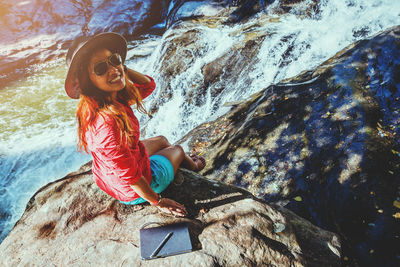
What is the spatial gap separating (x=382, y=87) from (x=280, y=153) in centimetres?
206

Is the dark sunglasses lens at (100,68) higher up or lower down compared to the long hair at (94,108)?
higher up

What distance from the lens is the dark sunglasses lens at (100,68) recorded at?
1.92m

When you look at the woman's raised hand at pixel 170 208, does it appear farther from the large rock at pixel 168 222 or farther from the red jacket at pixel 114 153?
the red jacket at pixel 114 153

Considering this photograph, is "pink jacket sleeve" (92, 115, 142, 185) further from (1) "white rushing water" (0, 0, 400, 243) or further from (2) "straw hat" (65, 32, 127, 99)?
(1) "white rushing water" (0, 0, 400, 243)

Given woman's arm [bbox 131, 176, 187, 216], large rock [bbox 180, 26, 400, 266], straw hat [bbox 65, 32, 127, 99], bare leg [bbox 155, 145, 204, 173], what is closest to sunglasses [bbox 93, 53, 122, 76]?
straw hat [bbox 65, 32, 127, 99]

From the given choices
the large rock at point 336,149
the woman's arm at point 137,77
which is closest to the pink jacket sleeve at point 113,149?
the woman's arm at point 137,77

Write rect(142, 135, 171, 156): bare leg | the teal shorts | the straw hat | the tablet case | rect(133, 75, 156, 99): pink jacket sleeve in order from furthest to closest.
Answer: rect(142, 135, 171, 156): bare leg
rect(133, 75, 156, 99): pink jacket sleeve
the teal shorts
the tablet case
the straw hat

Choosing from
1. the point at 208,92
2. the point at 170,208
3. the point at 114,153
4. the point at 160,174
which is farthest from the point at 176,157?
the point at 208,92

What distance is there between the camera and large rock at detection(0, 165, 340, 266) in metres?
2.09

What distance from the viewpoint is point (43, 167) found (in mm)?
7113

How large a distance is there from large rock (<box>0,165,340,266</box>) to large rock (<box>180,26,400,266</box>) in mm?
584

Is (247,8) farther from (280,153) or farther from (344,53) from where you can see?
(280,153)

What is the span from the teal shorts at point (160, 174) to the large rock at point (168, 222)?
121 millimetres

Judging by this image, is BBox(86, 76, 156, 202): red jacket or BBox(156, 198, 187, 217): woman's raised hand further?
BBox(156, 198, 187, 217): woman's raised hand
